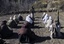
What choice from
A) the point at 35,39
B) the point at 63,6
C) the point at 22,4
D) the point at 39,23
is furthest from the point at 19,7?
the point at 35,39

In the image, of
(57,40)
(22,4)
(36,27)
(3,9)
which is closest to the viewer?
(57,40)

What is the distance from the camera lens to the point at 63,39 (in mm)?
16391

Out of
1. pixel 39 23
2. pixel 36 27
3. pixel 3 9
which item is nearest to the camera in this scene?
pixel 36 27

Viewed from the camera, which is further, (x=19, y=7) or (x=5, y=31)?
(x=19, y=7)

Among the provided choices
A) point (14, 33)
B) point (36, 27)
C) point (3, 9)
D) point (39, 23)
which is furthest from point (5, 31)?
point (3, 9)

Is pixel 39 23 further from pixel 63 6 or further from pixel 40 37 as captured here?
pixel 63 6

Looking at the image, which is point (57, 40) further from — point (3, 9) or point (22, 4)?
point (22, 4)

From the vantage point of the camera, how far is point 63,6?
32375mm

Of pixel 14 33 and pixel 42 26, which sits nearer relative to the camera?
pixel 14 33

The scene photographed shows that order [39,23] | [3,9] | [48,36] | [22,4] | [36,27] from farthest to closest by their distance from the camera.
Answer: [22,4], [3,9], [39,23], [36,27], [48,36]

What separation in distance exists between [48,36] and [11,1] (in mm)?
18775

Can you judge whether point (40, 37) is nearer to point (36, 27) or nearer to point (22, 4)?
point (36, 27)

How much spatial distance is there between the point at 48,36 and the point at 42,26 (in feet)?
12.1

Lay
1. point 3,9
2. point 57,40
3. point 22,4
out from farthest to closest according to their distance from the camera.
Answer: point 22,4
point 3,9
point 57,40
